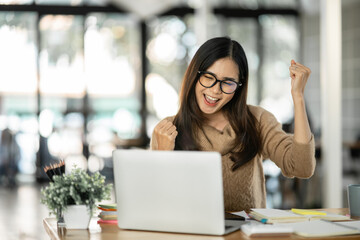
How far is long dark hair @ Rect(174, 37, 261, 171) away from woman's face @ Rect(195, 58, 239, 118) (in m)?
0.02

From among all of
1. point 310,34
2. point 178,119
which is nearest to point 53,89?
point 310,34

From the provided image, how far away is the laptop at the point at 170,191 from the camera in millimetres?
1639

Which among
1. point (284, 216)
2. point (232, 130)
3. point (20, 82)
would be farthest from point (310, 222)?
point (20, 82)

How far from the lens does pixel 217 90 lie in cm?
230

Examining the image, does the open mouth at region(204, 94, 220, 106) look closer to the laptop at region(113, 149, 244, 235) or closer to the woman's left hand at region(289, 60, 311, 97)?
the woman's left hand at region(289, 60, 311, 97)

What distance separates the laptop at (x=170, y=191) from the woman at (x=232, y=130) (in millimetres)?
461

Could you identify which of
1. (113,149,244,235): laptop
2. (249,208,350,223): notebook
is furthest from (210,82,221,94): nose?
(113,149,244,235): laptop

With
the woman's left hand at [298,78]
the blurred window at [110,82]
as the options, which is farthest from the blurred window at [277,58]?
the woman's left hand at [298,78]

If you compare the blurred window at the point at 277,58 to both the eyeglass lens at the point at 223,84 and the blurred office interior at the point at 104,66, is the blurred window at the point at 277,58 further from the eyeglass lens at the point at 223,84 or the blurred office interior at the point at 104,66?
the eyeglass lens at the point at 223,84

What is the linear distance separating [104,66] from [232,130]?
24.9ft

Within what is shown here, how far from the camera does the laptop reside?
1.64m

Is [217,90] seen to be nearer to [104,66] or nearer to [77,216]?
[77,216]

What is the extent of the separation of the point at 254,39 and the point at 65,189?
8.01 m

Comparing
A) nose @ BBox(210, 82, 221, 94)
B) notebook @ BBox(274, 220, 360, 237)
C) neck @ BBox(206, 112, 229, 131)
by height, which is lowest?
notebook @ BBox(274, 220, 360, 237)
